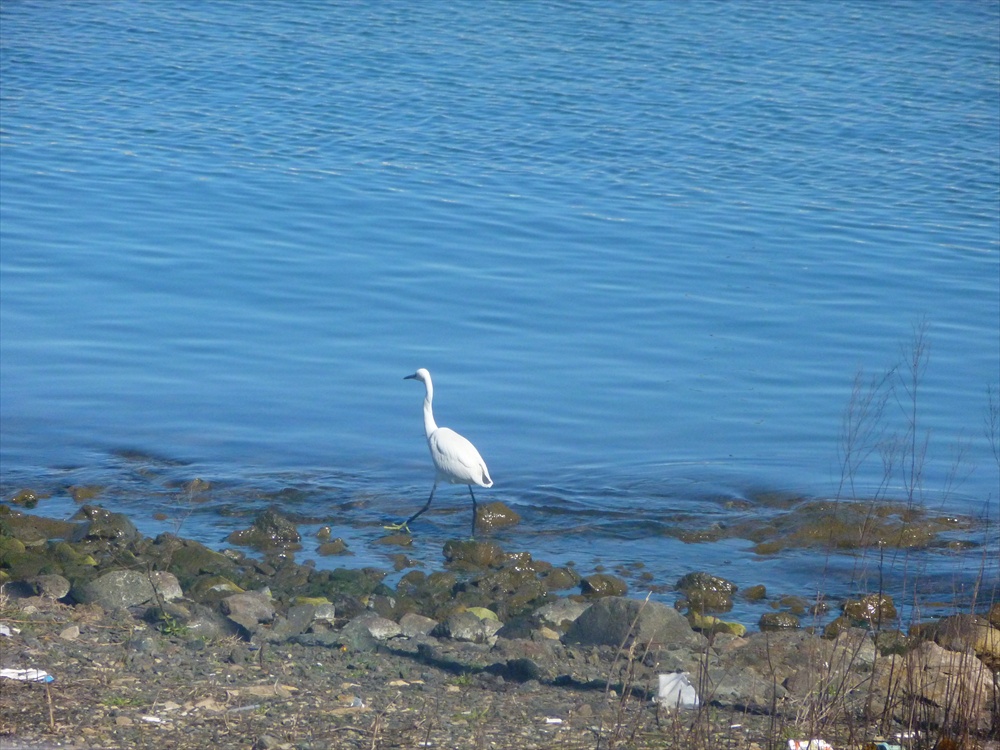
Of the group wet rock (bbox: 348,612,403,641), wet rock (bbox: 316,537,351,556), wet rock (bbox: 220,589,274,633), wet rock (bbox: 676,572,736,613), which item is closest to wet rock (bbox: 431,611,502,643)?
wet rock (bbox: 348,612,403,641)

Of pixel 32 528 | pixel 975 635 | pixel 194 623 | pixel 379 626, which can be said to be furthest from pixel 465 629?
pixel 32 528

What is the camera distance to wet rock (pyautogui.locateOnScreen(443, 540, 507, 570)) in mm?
8562

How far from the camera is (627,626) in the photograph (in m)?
6.76

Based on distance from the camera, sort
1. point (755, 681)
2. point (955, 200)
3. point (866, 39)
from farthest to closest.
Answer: point (866, 39) → point (955, 200) → point (755, 681)

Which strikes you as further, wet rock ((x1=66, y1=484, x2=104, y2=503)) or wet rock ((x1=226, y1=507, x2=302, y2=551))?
wet rock ((x1=66, y1=484, x2=104, y2=503))

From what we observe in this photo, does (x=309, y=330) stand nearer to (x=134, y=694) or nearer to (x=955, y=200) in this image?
(x=134, y=694)

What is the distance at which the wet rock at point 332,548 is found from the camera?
8.77m

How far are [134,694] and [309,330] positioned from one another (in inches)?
369

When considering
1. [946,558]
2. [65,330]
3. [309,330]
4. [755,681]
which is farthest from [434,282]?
[755,681]

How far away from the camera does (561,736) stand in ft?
16.9

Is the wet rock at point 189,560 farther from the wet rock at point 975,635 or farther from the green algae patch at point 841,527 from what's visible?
the wet rock at point 975,635

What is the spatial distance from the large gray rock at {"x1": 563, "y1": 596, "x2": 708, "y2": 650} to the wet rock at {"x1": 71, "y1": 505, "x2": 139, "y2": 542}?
2985 mm

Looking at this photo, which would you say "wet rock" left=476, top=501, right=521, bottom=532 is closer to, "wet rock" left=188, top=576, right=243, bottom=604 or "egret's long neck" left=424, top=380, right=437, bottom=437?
"egret's long neck" left=424, top=380, right=437, bottom=437

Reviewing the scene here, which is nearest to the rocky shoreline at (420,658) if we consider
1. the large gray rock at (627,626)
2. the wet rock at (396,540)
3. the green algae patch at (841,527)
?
the large gray rock at (627,626)
